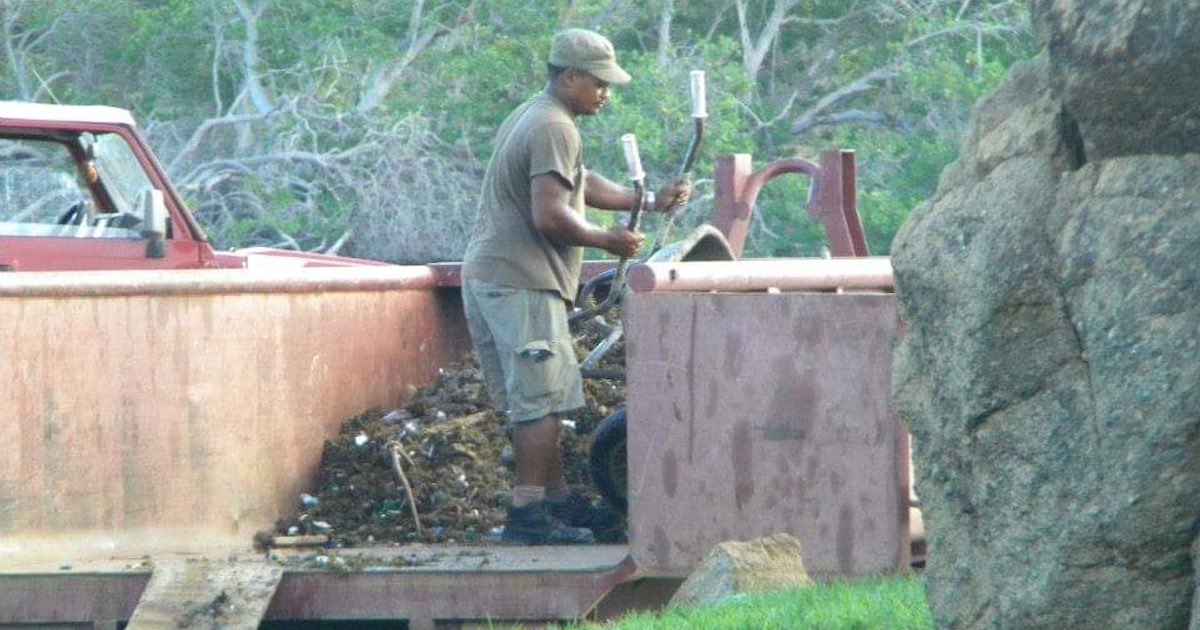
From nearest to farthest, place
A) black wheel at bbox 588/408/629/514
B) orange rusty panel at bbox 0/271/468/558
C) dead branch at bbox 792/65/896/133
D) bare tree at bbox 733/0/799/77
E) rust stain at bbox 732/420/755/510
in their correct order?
rust stain at bbox 732/420/755/510 < orange rusty panel at bbox 0/271/468/558 < black wheel at bbox 588/408/629/514 < bare tree at bbox 733/0/799/77 < dead branch at bbox 792/65/896/133

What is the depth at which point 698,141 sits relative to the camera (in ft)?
20.8

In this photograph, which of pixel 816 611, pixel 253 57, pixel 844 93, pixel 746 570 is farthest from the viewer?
pixel 844 93

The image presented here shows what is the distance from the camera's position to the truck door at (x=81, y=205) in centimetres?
805

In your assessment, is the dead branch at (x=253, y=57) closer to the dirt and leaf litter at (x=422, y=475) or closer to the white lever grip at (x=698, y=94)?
the dirt and leaf litter at (x=422, y=475)

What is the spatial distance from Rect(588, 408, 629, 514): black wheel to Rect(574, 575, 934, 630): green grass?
1.15 meters

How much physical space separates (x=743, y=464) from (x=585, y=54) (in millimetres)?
1552

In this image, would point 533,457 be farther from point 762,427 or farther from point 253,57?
point 253,57

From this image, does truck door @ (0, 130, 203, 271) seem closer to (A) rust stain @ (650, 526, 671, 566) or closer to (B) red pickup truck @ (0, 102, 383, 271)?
(B) red pickup truck @ (0, 102, 383, 271)

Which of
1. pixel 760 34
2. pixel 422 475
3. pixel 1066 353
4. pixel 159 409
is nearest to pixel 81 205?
pixel 422 475

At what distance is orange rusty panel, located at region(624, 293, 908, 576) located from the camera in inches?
212

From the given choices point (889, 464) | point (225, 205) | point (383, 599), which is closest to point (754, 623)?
point (889, 464)

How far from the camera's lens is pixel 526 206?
639 centimetres

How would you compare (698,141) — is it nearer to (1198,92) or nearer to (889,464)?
(889,464)

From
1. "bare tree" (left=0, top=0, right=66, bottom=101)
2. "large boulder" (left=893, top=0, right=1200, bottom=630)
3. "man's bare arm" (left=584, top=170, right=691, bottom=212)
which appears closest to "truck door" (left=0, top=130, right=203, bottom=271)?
"man's bare arm" (left=584, top=170, right=691, bottom=212)
